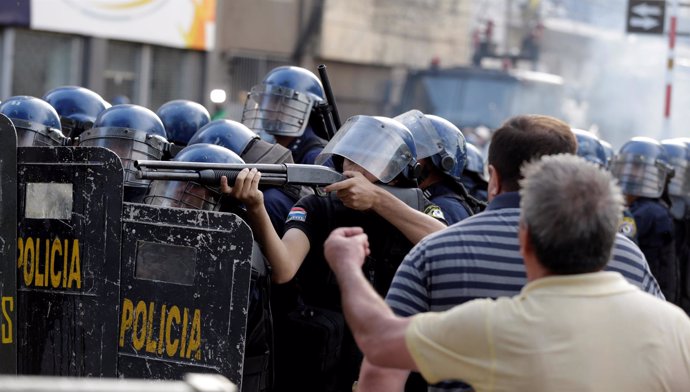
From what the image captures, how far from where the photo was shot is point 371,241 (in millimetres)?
4590

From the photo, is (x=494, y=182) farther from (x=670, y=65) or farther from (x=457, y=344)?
(x=670, y=65)

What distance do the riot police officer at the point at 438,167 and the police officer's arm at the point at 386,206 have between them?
0.58 m

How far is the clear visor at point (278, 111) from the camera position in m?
6.15

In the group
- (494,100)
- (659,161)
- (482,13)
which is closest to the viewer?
(659,161)

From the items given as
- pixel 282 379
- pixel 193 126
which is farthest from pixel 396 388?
pixel 193 126

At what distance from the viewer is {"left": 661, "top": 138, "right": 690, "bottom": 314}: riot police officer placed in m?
7.75

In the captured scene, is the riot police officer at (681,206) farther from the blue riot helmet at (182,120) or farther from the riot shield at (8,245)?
the riot shield at (8,245)

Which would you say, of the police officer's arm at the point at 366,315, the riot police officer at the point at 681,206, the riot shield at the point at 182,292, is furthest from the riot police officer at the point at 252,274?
the riot police officer at the point at 681,206

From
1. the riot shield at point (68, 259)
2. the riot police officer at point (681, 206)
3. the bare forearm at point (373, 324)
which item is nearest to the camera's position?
the bare forearm at point (373, 324)

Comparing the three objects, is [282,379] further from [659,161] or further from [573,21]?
[573,21]

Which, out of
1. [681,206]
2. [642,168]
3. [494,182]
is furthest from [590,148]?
[494,182]

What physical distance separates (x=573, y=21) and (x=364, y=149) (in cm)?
3082

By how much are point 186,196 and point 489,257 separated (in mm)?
1412

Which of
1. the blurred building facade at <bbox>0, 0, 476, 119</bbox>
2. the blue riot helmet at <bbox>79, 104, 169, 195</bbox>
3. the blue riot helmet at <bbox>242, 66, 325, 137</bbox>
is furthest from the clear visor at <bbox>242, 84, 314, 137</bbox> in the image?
the blurred building facade at <bbox>0, 0, 476, 119</bbox>
